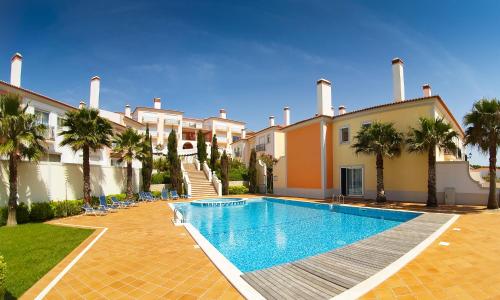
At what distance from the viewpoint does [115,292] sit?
494cm

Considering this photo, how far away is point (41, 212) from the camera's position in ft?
43.4

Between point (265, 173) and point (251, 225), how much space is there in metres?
16.9

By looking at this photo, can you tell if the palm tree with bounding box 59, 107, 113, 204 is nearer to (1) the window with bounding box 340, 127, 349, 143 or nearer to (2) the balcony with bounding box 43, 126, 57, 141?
(2) the balcony with bounding box 43, 126, 57, 141

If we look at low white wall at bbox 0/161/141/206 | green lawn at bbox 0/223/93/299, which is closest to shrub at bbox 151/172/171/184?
low white wall at bbox 0/161/141/206

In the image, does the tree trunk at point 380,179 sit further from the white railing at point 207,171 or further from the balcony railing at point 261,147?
the balcony railing at point 261,147

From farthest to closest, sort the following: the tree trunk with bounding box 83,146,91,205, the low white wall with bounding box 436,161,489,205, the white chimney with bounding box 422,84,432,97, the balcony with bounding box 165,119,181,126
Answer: the balcony with bounding box 165,119,181,126 → the white chimney with bounding box 422,84,432,97 → the tree trunk with bounding box 83,146,91,205 → the low white wall with bounding box 436,161,489,205

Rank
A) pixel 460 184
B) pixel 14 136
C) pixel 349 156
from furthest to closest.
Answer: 1. pixel 349 156
2. pixel 460 184
3. pixel 14 136

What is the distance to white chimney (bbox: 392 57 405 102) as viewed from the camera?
770 inches

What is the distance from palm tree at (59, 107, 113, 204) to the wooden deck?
1425cm

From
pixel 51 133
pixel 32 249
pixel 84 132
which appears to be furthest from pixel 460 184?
pixel 51 133

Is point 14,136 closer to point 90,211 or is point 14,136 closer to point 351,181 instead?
point 90,211

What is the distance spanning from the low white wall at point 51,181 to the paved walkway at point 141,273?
7.17m

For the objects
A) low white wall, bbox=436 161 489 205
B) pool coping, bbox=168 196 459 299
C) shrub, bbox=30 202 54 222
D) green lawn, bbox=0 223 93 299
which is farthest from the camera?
low white wall, bbox=436 161 489 205

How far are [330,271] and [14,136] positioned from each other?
14012 mm
